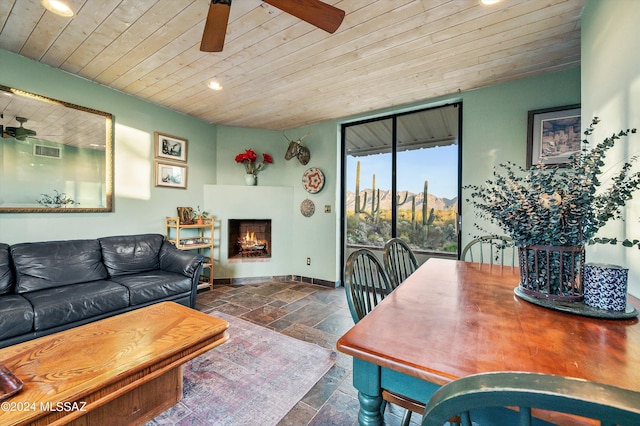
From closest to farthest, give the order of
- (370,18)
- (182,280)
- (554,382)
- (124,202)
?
1. (554,382)
2. (370,18)
3. (182,280)
4. (124,202)

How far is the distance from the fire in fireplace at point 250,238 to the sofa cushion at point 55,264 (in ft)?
6.03

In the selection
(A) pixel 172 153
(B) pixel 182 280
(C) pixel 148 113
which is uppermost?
(C) pixel 148 113

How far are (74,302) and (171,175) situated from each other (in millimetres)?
2034

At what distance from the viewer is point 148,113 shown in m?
3.45

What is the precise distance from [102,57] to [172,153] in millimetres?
1401

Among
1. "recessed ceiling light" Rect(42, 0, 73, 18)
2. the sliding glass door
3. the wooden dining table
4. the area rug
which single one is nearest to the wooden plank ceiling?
"recessed ceiling light" Rect(42, 0, 73, 18)

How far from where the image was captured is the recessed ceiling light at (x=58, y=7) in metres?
1.77

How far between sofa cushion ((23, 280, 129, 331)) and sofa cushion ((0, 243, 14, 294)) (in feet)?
0.60

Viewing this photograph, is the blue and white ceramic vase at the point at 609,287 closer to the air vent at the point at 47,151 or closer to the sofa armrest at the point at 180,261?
the sofa armrest at the point at 180,261

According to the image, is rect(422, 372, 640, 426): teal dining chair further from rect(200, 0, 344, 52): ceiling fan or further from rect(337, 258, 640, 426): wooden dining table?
rect(200, 0, 344, 52): ceiling fan

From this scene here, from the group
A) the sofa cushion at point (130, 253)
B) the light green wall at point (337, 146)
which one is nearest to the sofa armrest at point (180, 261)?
the sofa cushion at point (130, 253)

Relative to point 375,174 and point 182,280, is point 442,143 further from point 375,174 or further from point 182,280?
point 182,280

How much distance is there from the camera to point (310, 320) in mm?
2779

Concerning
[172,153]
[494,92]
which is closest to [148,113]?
[172,153]
